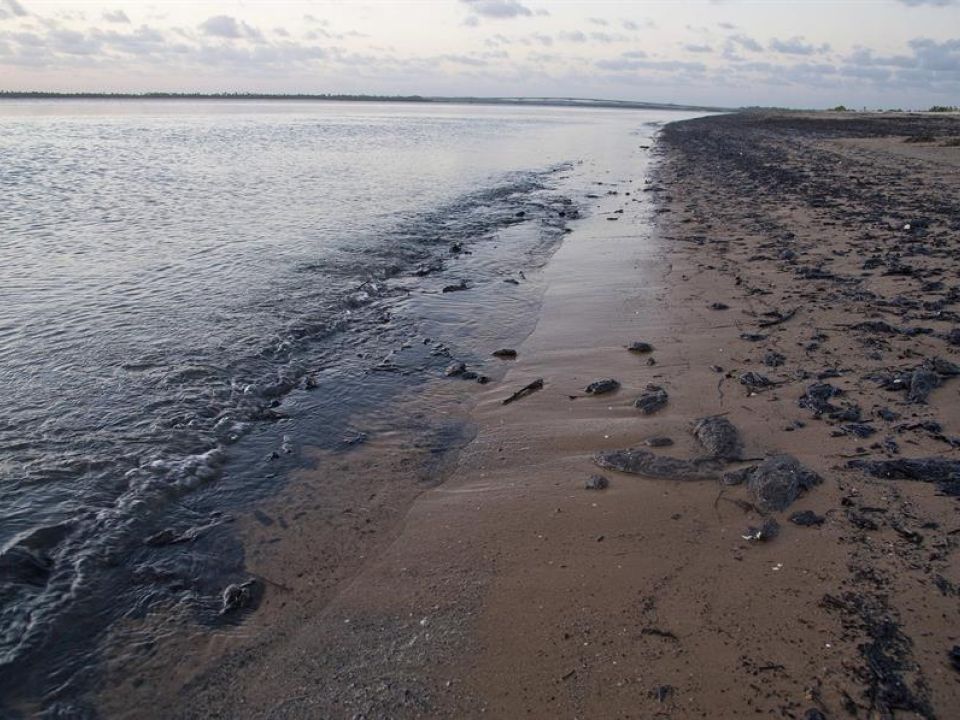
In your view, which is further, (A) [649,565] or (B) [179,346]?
(B) [179,346]

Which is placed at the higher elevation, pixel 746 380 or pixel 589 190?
pixel 746 380

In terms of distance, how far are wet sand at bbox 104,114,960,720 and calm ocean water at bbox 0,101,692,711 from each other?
0.93 meters

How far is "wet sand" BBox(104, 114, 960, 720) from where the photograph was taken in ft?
10.5

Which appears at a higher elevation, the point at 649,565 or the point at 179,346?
the point at 649,565

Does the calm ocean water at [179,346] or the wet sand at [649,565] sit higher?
the wet sand at [649,565]

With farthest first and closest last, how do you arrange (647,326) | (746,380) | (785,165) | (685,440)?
(785,165) < (647,326) < (746,380) < (685,440)

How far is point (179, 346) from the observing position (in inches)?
335

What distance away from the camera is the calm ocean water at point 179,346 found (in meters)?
4.45

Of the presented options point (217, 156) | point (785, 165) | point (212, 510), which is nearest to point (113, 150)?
point (217, 156)

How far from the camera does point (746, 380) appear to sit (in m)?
6.66

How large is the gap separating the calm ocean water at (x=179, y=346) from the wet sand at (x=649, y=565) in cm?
93

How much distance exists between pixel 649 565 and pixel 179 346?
7.12 metres

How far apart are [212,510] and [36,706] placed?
1.90 meters

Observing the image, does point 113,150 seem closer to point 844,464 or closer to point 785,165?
point 785,165
